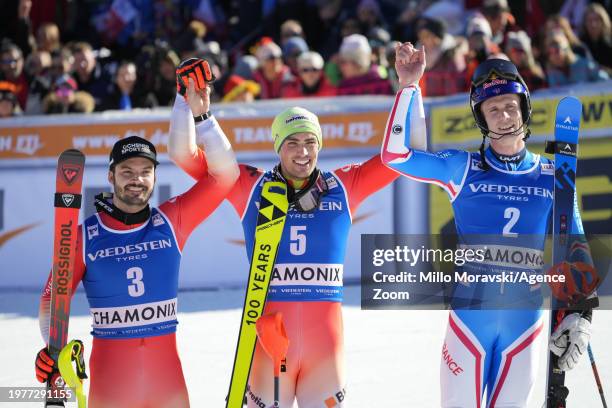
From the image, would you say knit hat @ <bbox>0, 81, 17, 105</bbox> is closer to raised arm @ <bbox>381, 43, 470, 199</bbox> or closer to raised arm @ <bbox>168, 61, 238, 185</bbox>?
raised arm @ <bbox>168, 61, 238, 185</bbox>

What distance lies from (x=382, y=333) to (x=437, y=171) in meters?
3.77

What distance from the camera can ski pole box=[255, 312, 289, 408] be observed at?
5379mm

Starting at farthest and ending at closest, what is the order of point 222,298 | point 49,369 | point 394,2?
point 394,2 < point 222,298 < point 49,369

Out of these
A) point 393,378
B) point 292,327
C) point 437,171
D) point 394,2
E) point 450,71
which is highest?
point 394,2

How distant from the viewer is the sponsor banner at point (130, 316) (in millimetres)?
5590

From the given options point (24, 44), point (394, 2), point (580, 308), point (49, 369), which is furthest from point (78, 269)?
point (24, 44)

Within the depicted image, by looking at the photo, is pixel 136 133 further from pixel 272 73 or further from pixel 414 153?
pixel 414 153

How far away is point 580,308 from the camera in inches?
215

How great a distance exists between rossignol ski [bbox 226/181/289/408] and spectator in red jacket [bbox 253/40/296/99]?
23.8 ft

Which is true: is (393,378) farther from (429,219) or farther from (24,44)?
(24,44)

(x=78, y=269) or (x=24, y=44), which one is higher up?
(x=24, y=44)

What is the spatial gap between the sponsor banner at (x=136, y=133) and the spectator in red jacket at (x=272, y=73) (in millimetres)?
1513

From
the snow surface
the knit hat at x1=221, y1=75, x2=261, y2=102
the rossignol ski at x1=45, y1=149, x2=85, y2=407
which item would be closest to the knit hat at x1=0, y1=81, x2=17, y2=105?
Answer: the knit hat at x1=221, y1=75, x2=261, y2=102

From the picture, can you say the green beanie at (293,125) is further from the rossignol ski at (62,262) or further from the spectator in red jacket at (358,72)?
the spectator in red jacket at (358,72)
